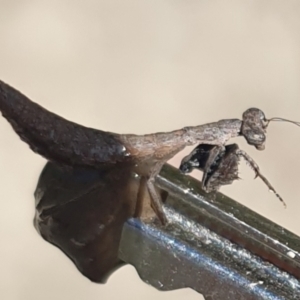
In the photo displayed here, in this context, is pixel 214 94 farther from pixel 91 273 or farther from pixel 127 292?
pixel 91 273

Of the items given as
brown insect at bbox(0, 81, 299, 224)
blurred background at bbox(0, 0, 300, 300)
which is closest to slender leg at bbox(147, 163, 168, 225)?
brown insect at bbox(0, 81, 299, 224)

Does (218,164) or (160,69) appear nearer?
(218,164)

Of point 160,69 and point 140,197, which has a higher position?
point 160,69

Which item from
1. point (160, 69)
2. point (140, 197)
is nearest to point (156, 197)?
point (140, 197)

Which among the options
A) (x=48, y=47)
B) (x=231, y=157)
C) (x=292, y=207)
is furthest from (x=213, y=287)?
(x=48, y=47)

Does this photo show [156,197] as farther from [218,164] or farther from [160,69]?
[160,69]

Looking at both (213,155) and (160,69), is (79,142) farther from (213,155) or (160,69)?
(160,69)

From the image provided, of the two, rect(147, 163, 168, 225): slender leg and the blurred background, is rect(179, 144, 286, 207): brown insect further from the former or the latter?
the blurred background

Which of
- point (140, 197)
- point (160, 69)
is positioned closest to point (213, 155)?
point (140, 197)
